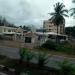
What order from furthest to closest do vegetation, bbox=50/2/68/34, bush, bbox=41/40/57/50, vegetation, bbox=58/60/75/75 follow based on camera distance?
vegetation, bbox=50/2/68/34
bush, bbox=41/40/57/50
vegetation, bbox=58/60/75/75

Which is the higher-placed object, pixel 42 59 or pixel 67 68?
pixel 67 68

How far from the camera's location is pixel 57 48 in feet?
157

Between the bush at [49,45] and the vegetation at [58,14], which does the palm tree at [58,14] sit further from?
the bush at [49,45]

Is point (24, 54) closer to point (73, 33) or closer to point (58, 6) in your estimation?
point (58, 6)

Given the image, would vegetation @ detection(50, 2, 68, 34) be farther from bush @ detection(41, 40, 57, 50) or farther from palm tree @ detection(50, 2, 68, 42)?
bush @ detection(41, 40, 57, 50)

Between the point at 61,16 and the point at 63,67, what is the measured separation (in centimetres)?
6441

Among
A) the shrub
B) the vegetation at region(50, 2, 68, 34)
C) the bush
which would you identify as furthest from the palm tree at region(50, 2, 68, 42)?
the shrub

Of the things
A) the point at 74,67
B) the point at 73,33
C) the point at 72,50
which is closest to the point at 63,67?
the point at 74,67

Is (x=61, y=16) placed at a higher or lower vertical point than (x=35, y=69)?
higher

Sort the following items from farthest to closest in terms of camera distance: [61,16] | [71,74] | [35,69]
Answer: [61,16], [35,69], [71,74]

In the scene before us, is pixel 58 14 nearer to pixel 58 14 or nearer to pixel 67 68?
pixel 58 14

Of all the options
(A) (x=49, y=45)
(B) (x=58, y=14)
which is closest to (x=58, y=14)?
(B) (x=58, y=14)

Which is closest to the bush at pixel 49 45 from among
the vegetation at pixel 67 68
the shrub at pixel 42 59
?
the shrub at pixel 42 59

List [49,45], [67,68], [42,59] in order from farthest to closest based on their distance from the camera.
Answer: [49,45] < [42,59] < [67,68]
